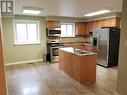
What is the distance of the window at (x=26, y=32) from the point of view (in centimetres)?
599

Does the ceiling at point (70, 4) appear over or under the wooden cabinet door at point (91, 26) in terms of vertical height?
over

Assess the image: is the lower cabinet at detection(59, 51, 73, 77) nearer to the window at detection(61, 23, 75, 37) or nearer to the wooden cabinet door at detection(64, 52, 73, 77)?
the wooden cabinet door at detection(64, 52, 73, 77)

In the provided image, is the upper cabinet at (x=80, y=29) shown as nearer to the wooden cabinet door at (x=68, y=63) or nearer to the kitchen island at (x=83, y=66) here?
the wooden cabinet door at (x=68, y=63)

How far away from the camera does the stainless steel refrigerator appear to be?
5082 millimetres

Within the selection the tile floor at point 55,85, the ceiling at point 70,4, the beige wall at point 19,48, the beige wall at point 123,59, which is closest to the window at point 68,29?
the beige wall at point 19,48

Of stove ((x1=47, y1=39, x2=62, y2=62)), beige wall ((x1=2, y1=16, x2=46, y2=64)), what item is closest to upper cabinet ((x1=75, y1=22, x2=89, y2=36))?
stove ((x1=47, y1=39, x2=62, y2=62))

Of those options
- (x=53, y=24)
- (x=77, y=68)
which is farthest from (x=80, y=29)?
(x=77, y=68)

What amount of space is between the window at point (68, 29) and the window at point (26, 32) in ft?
5.30

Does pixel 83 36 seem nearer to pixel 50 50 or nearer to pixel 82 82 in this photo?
pixel 50 50

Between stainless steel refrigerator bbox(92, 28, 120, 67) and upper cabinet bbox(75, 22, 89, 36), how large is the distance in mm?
1942

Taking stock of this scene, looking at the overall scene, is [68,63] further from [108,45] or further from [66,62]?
[108,45]

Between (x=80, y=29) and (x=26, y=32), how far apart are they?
319 centimetres

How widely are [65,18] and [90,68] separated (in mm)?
3895

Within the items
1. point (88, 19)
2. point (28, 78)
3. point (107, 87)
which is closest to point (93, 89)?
point (107, 87)
